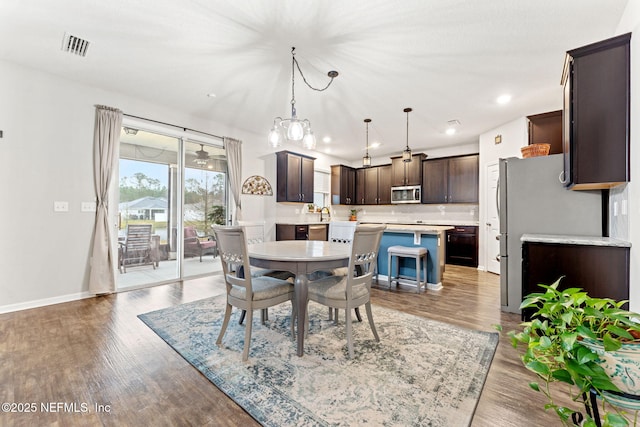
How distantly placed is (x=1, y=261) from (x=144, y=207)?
5.09ft

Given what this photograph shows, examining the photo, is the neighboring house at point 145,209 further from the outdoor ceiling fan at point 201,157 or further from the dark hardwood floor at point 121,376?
the dark hardwood floor at point 121,376

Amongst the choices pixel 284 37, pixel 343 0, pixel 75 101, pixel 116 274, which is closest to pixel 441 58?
pixel 343 0

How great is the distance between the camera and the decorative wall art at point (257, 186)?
5232 millimetres

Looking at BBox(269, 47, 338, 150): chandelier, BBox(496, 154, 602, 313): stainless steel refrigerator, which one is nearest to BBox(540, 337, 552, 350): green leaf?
BBox(269, 47, 338, 150): chandelier

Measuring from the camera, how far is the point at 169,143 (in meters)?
4.36

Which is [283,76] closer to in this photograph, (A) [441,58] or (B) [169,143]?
(A) [441,58]

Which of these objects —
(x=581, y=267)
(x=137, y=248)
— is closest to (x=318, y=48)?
(x=581, y=267)

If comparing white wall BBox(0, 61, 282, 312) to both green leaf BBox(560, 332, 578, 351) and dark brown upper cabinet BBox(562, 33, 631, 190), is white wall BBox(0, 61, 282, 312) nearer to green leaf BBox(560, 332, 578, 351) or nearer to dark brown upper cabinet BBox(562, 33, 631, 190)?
green leaf BBox(560, 332, 578, 351)

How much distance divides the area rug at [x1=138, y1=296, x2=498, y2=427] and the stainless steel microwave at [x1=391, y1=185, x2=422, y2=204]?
4.20 m

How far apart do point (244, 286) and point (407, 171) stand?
5617mm

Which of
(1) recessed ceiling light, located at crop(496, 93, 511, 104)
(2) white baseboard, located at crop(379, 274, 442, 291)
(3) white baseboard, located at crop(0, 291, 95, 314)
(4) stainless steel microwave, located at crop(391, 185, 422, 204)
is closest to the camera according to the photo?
(3) white baseboard, located at crop(0, 291, 95, 314)

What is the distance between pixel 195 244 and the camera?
4664 mm

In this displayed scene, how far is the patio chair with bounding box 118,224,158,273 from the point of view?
399 centimetres

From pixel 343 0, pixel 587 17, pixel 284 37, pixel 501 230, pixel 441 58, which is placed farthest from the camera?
pixel 501 230
